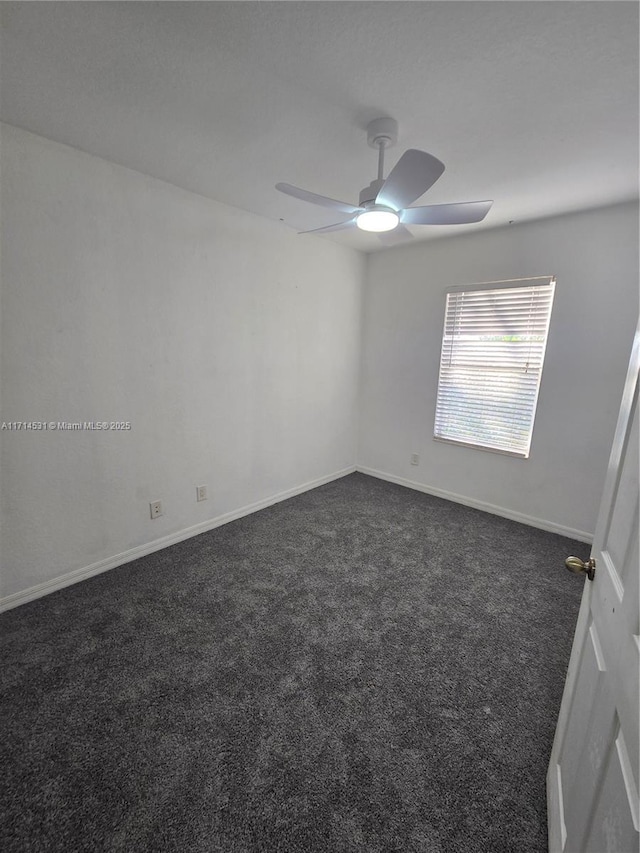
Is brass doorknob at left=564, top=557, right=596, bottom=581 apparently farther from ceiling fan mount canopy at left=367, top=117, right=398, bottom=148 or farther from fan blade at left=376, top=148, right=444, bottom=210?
ceiling fan mount canopy at left=367, top=117, right=398, bottom=148

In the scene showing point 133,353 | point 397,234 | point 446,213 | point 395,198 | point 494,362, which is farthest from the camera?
point 494,362

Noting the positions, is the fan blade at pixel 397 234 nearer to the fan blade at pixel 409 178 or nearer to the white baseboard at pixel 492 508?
the fan blade at pixel 409 178

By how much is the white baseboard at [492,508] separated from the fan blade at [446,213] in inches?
96.1

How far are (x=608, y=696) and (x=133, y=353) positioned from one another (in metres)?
2.59

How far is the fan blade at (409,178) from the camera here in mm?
1354

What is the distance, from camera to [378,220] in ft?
5.81

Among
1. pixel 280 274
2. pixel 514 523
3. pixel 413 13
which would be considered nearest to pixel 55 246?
pixel 280 274

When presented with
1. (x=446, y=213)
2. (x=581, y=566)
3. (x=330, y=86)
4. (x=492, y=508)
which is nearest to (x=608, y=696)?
(x=581, y=566)

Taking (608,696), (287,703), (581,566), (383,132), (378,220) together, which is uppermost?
(383,132)

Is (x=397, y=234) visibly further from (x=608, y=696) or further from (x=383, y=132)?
(x=608, y=696)

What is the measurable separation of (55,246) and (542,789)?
10.3 feet

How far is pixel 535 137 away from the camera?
5.68 ft

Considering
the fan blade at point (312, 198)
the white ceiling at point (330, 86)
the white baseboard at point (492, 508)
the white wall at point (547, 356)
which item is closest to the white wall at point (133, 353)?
the white ceiling at point (330, 86)

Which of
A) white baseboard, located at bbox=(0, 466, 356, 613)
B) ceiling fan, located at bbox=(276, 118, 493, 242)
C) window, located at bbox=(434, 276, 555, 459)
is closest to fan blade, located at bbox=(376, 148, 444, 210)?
ceiling fan, located at bbox=(276, 118, 493, 242)
